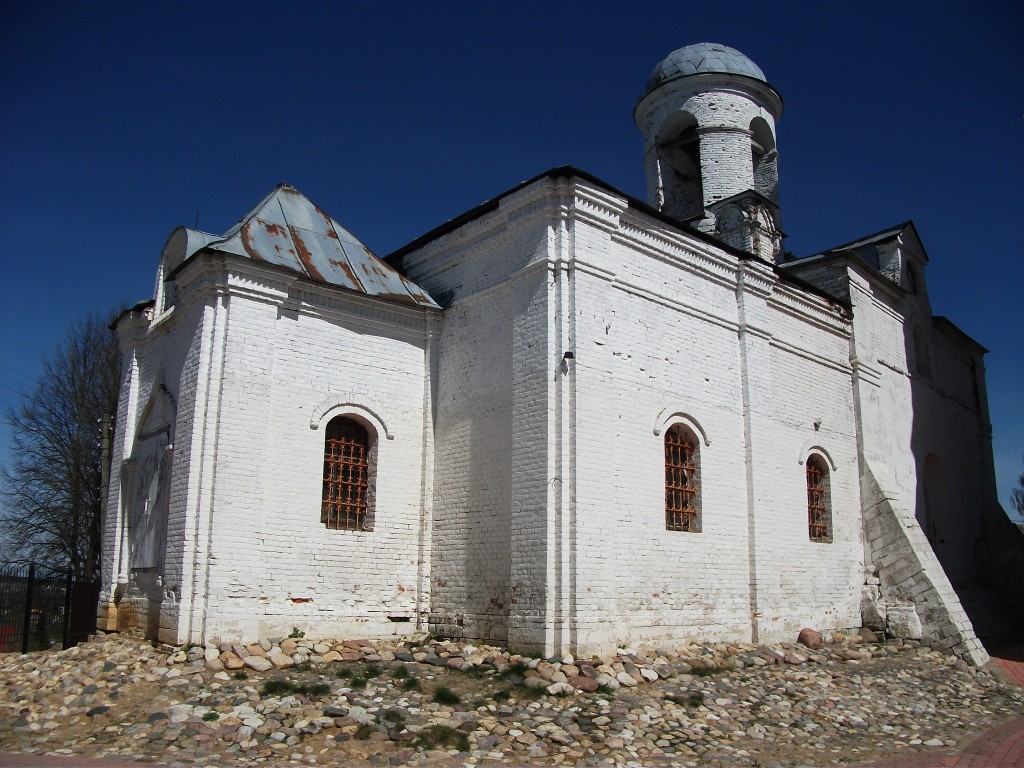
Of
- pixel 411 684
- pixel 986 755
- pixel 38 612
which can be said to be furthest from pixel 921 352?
pixel 38 612

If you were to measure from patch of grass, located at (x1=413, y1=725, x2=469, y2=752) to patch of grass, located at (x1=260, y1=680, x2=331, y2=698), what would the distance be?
4.74ft

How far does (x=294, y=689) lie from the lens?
895cm

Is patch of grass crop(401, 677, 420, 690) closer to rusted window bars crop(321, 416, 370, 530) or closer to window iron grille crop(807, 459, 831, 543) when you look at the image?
rusted window bars crop(321, 416, 370, 530)

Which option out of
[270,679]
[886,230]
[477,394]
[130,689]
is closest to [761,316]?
[477,394]

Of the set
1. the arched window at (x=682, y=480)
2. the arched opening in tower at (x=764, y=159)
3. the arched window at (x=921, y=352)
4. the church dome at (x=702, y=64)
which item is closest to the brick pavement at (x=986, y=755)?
the arched window at (x=682, y=480)

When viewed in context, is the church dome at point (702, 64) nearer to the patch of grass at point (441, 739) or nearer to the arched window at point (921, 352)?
the arched window at point (921, 352)

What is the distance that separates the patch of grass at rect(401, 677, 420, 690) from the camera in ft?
30.5

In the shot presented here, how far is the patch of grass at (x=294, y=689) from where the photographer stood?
29.0 ft

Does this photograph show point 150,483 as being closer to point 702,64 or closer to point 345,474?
point 345,474

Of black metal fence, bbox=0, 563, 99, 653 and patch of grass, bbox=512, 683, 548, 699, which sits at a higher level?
black metal fence, bbox=0, 563, 99, 653

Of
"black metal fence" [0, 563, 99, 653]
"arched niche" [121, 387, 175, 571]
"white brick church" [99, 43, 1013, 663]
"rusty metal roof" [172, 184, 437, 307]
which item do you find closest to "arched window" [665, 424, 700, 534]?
"white brick church" [99, 43, 1013, 663]

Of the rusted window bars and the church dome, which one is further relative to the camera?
the church dome

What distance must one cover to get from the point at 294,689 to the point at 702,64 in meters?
15.8

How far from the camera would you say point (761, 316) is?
1455cm
